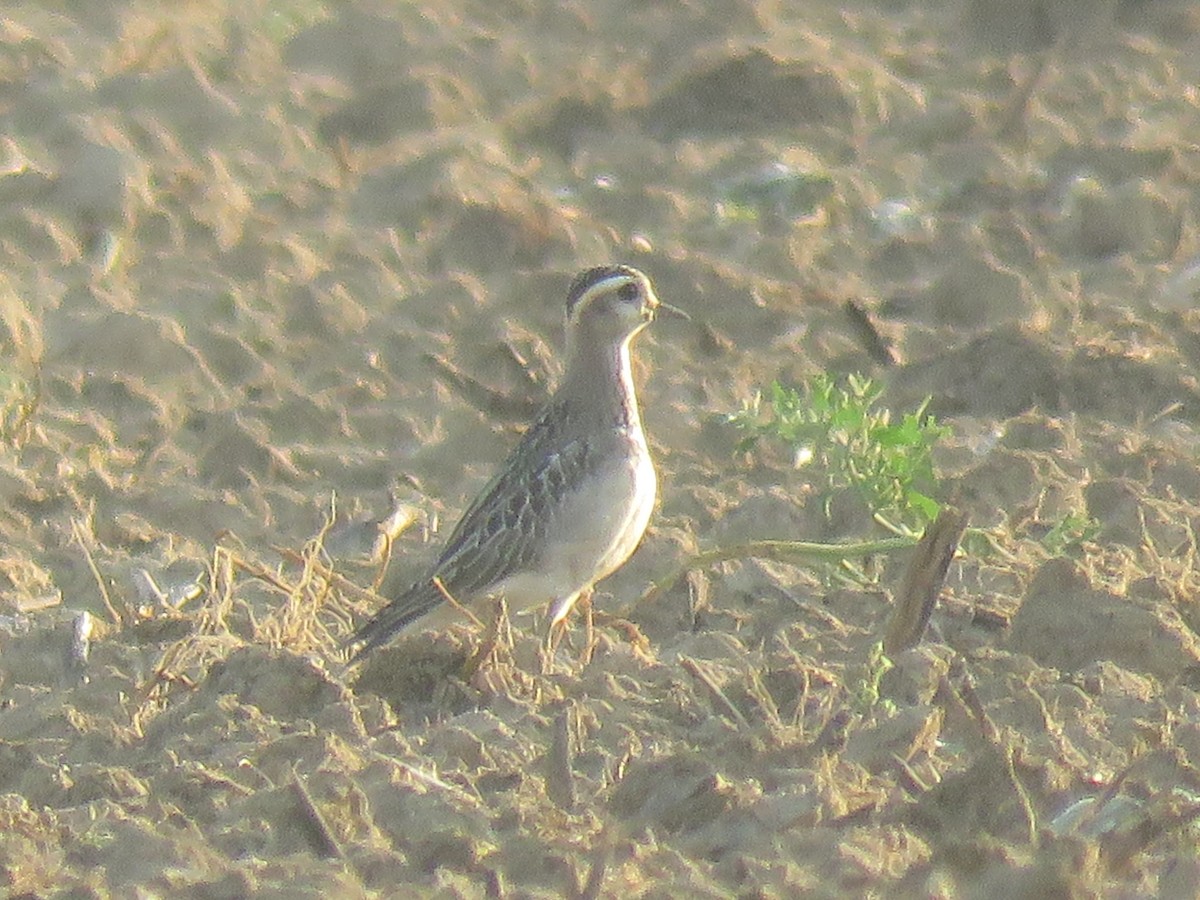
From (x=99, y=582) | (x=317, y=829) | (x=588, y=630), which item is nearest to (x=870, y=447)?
(x=588, y=630)

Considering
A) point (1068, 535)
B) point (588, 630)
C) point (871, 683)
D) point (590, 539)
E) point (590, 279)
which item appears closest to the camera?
point (871, 683)

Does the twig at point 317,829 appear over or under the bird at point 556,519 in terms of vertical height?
over

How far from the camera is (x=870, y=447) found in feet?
28.6

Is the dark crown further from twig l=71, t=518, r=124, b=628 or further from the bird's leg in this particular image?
twig l=71, t=518, r=124, b=628

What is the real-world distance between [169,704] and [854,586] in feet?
7.02

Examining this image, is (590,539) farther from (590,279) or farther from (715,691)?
(715,691)

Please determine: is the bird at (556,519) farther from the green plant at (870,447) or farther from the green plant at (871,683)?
the green plant at (871,683)

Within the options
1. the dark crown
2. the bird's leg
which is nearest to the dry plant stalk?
the bird's leg

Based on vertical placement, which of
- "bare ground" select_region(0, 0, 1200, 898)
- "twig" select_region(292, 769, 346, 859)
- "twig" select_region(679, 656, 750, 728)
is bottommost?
"bare ground" select_region(0, 0, 1200, 898)

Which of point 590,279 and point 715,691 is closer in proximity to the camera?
point 715,691

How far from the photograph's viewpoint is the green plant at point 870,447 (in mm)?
8469

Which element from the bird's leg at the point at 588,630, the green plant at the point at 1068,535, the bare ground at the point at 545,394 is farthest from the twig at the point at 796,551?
the green plant at the point at 1068,535

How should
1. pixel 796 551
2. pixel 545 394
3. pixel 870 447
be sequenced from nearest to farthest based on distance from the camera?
pixel 796 551
pixel 870 447
pixel 545 394

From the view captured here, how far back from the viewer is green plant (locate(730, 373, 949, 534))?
27.8 ft
